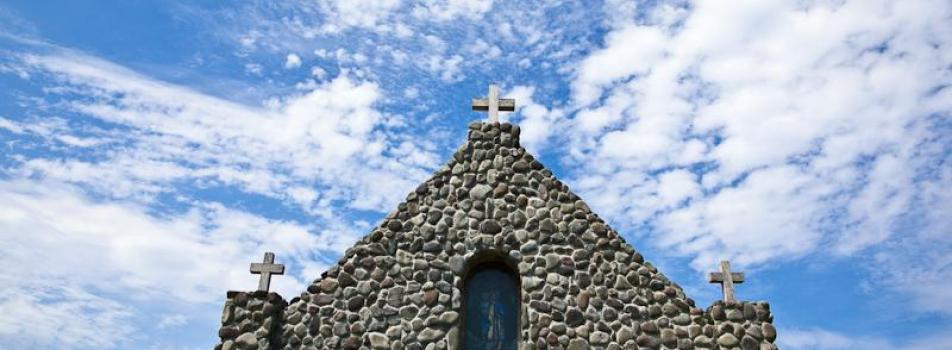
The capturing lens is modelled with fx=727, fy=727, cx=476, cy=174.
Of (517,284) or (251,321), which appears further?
(517,284)

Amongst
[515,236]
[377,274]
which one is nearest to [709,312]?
[515,236]

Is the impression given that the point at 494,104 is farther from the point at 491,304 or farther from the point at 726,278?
the point at 726,278

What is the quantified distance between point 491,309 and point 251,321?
3.50m

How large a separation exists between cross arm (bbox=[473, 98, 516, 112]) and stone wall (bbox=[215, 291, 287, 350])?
4732 millimetres

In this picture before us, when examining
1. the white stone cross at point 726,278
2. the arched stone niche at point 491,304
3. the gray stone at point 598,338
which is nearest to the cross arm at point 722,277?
the white stone cross at point 726,278

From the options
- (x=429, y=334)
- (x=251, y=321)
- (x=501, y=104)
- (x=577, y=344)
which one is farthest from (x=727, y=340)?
(x=251, y=321)

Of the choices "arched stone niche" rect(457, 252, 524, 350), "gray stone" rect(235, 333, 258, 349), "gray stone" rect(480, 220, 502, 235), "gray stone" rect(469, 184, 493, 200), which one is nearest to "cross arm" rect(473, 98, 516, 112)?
"gray stone" rect(469, 184, 493, 200)

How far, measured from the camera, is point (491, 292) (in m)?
11.1

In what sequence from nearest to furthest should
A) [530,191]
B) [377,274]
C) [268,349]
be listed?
[268,349] < [377,274] < [530,191]

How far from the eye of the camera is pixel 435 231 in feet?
36.9

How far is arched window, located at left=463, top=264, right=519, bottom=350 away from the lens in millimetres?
10680

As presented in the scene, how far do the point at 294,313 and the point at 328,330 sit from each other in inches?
23.1

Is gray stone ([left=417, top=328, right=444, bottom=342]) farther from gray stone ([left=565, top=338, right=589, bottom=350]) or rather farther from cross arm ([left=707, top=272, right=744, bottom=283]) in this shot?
cross arm ([left=707, top=272, right=744, bottom=283])

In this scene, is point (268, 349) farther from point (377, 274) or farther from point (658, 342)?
point (658, 342)
